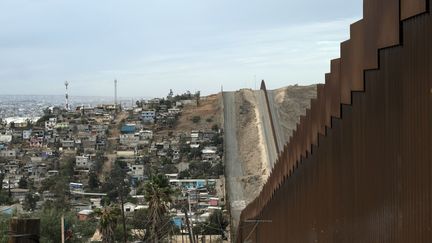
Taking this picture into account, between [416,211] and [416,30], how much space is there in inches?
50.1

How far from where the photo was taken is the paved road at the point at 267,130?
6212 centimetres

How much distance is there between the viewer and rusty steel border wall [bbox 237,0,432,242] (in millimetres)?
4339

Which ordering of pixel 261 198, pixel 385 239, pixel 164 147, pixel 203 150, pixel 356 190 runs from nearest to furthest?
pixel 385 239, pixel 356 190, pixel 261 198, pixel 203 150, pixel 164 147

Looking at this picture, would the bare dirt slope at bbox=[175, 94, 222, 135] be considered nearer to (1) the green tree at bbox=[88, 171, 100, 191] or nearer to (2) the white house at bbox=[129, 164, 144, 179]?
(2) the white house at bbox=[129, 164, 144, 179]

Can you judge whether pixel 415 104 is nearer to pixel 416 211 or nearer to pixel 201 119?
pixel 416 211

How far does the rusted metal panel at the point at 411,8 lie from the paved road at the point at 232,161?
34.3 m

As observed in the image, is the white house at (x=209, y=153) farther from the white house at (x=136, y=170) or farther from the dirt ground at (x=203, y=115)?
the dirt ground at (x=203, y=115)

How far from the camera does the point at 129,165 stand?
86.3 meters

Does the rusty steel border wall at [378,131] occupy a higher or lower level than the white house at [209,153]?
higher

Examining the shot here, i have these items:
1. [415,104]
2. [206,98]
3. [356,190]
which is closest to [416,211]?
[415,104]

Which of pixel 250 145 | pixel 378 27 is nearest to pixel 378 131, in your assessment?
pixel 378 27

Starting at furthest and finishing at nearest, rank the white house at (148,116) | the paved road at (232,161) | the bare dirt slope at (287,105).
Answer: the white house at (148,116)
the bare dirt slope at (287,105)
the paved road at (232,161)

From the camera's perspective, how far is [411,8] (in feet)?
14.0

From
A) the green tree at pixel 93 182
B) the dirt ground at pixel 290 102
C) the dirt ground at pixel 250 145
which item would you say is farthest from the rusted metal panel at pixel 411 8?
the green tree at pixel 93 182
